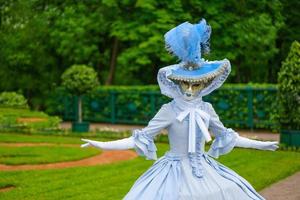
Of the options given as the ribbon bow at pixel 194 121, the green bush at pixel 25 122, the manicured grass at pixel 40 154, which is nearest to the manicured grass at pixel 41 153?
the manicured grass at pixel 40 154

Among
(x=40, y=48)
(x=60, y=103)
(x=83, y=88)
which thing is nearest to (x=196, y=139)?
(x=83, y=88)

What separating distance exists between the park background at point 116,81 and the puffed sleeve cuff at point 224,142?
11.7 feet

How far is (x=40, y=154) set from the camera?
12.9 meters

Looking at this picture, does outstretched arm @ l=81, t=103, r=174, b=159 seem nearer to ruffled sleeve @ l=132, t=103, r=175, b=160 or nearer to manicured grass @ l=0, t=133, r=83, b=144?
ruffled sleeve @ l=132, t=103, r=175, b=160

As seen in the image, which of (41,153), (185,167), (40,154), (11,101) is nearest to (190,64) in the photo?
(185,167)

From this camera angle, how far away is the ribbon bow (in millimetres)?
4973

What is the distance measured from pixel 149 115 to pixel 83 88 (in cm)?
365

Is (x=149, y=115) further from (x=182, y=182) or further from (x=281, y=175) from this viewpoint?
(x=182, y=182)

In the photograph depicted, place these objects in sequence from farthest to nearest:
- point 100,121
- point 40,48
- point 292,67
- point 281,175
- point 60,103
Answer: point 40,48 < point 60,103 < point 100,121 < point 292,67 < point 281,175

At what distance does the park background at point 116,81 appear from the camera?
10.8 m

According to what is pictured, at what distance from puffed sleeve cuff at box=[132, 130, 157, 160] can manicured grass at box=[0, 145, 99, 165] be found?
7.11 m

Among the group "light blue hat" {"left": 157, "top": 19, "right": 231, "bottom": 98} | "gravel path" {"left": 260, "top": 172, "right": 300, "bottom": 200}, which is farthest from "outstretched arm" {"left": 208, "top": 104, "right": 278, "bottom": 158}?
"gravel path" {"left": 260, "top": 172, "right": 300, "bottom": 200}

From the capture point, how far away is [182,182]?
4883mm

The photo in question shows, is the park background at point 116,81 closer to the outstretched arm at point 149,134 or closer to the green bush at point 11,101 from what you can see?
the green bush at point 11,101
